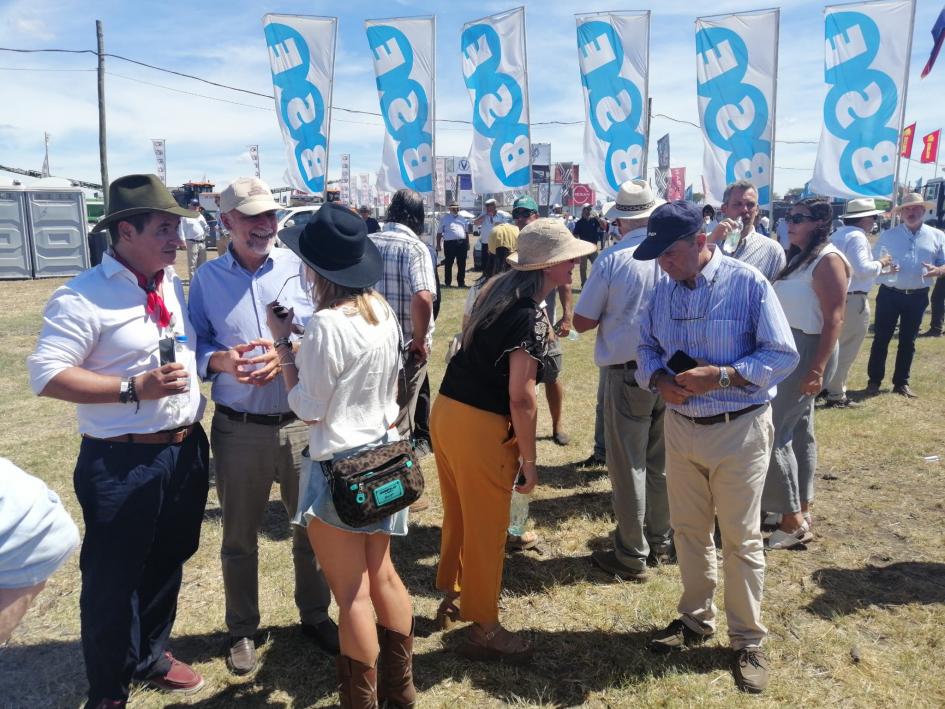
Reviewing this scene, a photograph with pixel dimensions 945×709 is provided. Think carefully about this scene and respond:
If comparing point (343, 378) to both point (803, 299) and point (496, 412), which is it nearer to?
point (496, 412)

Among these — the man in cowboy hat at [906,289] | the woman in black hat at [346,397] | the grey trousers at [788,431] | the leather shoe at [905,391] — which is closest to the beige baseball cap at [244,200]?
the woman in black hat at [346,397]

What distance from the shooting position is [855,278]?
6.19 meters

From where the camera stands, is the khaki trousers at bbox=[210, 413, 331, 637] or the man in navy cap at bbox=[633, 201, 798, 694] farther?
the khaki trousers at bbox=[210, 413, 331, 637]

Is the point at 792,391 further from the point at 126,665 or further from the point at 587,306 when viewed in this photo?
the point at 126,665

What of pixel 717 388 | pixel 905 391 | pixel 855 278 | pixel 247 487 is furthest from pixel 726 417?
pixel 905 391

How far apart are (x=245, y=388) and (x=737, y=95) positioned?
365 inches

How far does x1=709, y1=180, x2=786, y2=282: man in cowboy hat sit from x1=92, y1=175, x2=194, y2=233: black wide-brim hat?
2.97 m

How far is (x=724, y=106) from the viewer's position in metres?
9.70

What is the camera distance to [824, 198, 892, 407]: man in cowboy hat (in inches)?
242

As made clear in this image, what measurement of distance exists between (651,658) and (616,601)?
1.62 ft

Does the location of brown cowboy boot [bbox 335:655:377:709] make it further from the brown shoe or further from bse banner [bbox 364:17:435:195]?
bse banner [bbox 364:17:435:195]

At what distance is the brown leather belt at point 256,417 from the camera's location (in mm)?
2771

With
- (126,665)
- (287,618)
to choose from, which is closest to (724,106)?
(287,618)

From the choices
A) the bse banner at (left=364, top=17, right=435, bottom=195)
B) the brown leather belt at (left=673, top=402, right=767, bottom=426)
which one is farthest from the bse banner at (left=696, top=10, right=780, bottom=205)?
the brown leather belt at (left=673, top=402, right=767, bottom=426)
